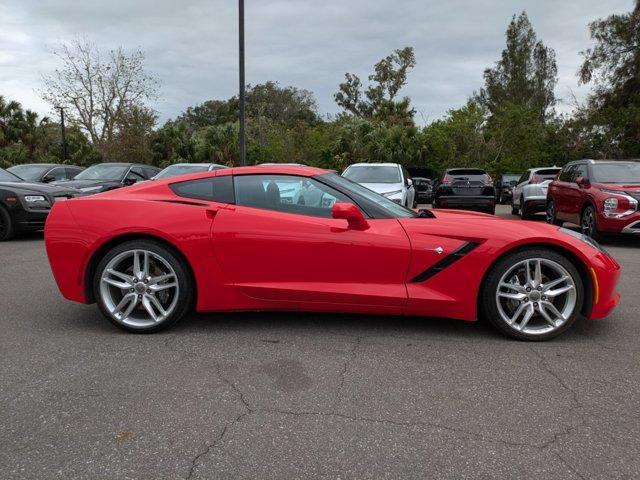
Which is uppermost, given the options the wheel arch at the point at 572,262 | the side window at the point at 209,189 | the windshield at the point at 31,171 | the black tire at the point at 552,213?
the side window at the point at 209,189

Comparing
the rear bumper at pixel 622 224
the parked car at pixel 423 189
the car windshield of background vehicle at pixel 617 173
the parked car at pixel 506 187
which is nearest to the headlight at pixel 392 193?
the car windshield of background vehicle at pixel 617 173

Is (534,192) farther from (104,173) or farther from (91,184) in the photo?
(104,173)

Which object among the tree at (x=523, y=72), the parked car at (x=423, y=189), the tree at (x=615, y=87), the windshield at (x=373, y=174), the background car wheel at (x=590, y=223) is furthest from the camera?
the tree at (x=523, y=72)

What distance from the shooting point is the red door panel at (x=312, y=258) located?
3.74 m

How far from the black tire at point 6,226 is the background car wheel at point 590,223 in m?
9.82

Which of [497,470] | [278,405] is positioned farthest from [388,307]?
[497,470]

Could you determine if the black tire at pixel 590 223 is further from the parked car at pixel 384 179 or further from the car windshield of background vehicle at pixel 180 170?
the car windshield of background vehicle at pixel 180 170

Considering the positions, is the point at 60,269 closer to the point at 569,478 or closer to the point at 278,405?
the point at 278,405

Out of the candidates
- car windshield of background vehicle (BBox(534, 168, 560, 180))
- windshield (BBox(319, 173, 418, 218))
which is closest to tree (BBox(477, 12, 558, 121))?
car windshield of background vehicle (BBox(534, 168, 560, 180))

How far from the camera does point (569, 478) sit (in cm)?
213

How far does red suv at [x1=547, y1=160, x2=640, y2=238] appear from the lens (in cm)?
838

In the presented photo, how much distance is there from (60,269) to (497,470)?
339cm

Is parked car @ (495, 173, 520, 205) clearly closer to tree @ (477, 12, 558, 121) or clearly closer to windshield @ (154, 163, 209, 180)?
windshield @ (154, 163, 209, 180)

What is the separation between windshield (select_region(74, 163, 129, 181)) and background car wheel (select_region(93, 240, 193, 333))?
9.71 meters
